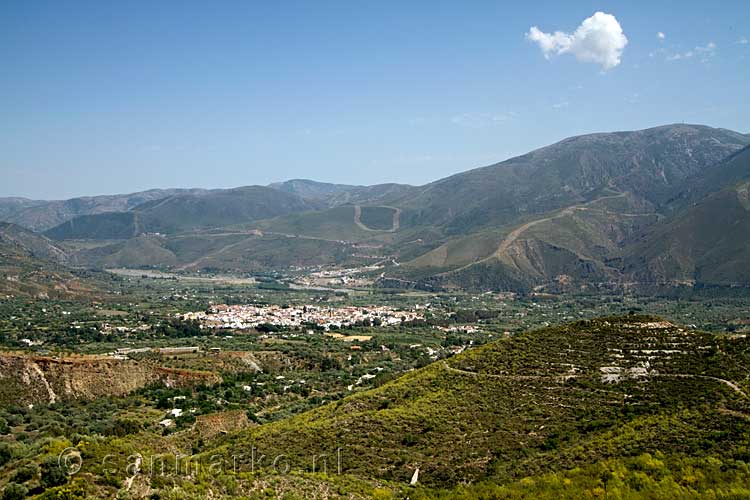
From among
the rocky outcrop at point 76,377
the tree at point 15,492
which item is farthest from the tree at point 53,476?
the rocky outcrop at point 76,377

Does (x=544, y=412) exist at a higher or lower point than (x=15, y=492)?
lower

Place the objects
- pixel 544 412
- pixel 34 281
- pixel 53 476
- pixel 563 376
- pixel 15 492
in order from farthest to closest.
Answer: pixel 34 281, pixel 563 376, pixel 544 412, pixel 53 476, pixel 15 492

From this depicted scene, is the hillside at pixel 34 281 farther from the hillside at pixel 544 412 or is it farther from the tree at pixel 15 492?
the tree at pixel 15 492

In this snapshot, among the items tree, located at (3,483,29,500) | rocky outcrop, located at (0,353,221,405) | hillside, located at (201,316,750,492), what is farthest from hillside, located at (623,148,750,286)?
tree, located at (3,483,29,500)

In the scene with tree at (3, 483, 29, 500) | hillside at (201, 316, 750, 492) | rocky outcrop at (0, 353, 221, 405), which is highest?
tree at (3, 483, 29, 500)

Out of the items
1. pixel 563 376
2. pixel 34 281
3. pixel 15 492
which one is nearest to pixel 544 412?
pixel 563 376

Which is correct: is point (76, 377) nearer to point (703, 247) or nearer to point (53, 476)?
point (53, 476)

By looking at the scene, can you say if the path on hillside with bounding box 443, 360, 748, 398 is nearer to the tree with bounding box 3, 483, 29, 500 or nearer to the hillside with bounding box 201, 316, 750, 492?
the hillside with bounding box 201, 316, 750, 492

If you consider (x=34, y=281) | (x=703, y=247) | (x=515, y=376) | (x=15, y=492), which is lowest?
(x=703, y=247)

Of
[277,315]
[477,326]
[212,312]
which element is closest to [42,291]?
[212,312]
